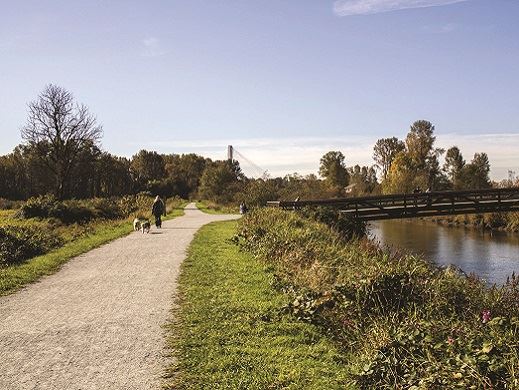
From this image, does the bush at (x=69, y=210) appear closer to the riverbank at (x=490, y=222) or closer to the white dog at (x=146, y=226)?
the white dog at (x=146, y=226)

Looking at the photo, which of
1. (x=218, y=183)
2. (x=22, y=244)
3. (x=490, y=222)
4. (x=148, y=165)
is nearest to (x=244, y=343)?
(x=22, y=244)

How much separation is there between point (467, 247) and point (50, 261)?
22945 millimetres

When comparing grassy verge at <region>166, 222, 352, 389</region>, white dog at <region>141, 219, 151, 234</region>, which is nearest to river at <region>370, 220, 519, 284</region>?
grassy verge at <region>166, 222, 352, 389</region>

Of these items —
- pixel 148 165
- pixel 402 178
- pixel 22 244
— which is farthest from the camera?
pixel 148 165

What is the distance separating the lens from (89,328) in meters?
7.38

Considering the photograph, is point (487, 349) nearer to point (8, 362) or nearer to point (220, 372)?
point (220, 372)

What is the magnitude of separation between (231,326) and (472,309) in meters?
3.77

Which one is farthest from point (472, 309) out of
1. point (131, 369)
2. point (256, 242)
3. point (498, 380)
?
point (256, 242)

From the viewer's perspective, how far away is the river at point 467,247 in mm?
20438

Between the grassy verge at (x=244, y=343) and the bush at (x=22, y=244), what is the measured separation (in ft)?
18.9

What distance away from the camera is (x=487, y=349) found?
4.88 m

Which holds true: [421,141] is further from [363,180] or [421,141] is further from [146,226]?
[146,226]

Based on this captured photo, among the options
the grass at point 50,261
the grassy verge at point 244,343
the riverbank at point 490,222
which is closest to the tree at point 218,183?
the riverbank at point 490,222

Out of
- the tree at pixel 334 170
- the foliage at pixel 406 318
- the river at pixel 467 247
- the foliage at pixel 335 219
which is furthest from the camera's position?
the tree at pixel 334 170
